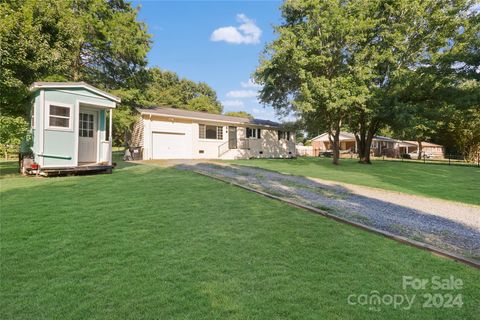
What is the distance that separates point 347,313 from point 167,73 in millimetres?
58596

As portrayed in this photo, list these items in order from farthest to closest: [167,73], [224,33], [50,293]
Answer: [167,73]
[224,33]
[50,293]

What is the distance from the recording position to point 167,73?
55188 millimetres

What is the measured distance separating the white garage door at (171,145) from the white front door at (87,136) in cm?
744

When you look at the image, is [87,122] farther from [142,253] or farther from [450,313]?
[450,313]

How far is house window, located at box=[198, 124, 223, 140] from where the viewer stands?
833 inches

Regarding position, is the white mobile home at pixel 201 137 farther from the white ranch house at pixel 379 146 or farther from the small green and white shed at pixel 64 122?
the white ranch house at pixel 379 146

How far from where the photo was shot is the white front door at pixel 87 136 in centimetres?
1079

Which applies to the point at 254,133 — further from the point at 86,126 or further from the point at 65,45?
the point at 86,126

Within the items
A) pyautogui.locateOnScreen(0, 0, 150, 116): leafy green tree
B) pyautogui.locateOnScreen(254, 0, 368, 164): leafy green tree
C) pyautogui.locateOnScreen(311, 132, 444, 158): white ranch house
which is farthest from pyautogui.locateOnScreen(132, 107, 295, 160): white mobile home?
pyautogui.locateOnScreen(311, 132, 444, 158): white ranch house

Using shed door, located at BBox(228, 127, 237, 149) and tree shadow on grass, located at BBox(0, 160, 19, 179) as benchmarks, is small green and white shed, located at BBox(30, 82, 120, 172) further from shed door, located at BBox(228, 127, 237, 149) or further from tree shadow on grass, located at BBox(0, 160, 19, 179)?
shed door, located at BBox(228, 127, 237, 149)

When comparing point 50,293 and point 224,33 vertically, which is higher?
point 224,33

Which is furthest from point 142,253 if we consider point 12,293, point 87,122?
point 87,122

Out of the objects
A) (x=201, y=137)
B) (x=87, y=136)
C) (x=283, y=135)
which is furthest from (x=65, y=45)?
(x=283, y=135)

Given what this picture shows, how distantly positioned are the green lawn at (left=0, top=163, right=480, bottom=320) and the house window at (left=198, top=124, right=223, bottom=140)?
52.1ft
